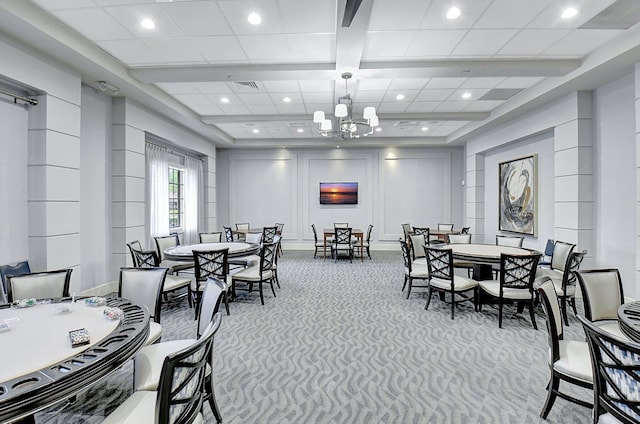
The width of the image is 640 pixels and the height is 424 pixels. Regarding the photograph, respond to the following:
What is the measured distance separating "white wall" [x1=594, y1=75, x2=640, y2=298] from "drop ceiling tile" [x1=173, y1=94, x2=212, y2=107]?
675 centimetres

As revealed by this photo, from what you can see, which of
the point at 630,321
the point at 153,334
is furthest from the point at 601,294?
the point at 153,334

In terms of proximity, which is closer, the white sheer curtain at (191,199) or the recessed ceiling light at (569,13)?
the recessed ceiling light at (569,13)

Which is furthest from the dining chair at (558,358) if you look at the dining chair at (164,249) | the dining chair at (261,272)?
the dining chair at (164,249)

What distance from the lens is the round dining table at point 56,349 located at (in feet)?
3.80

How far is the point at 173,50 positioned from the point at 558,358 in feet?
17.0

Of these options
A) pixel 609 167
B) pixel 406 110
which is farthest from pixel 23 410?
pixel 406 110

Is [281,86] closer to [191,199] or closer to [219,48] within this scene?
[219,48]

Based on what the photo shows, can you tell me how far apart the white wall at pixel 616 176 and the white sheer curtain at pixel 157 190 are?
26.5ft

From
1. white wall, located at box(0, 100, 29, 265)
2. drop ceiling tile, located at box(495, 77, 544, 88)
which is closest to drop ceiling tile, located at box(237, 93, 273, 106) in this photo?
white wall, located at box(0, 100, 29, 265)

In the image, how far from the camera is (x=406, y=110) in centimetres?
684

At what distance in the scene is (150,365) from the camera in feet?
6.26

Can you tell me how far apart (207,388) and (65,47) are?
4.19m

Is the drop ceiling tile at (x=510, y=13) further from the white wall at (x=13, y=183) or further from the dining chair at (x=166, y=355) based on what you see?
the white wall at (x=13, y=183)

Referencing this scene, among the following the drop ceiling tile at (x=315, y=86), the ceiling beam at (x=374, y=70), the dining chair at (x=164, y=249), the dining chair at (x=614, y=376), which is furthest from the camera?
the drop ceiling tile at (x=315, y=86)
